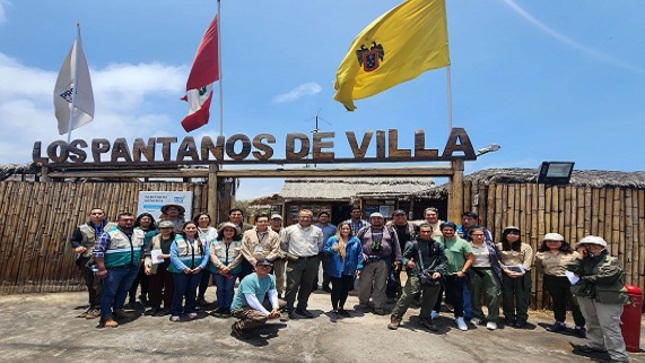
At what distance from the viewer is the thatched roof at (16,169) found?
325 inches

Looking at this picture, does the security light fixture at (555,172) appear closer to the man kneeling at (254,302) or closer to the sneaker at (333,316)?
the sneaker at (333,316)

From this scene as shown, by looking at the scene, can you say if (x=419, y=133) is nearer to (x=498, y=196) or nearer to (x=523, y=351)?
(x=498, y=196)

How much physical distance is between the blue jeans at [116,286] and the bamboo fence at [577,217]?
241 inches

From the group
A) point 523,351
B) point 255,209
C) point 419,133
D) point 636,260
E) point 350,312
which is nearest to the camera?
point 523,351

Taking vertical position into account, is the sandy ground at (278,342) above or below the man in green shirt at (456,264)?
below

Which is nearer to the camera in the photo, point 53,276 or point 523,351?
point 523,351

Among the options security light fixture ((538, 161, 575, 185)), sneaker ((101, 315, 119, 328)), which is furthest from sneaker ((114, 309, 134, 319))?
security light fixture ((538, 161, 575, 185))

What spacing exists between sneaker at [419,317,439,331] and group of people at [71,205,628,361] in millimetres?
35

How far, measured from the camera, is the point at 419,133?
7008mm

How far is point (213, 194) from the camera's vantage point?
7.44 m

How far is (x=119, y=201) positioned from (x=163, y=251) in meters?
2.76

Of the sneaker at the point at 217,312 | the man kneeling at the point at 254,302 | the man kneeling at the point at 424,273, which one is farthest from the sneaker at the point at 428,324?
the sneaker at the point at 217,312

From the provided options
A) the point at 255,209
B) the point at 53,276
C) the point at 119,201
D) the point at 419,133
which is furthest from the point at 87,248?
the point at 255,209

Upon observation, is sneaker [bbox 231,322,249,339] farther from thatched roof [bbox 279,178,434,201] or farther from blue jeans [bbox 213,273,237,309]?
thatched roof [bbox 279,178,434,201]
